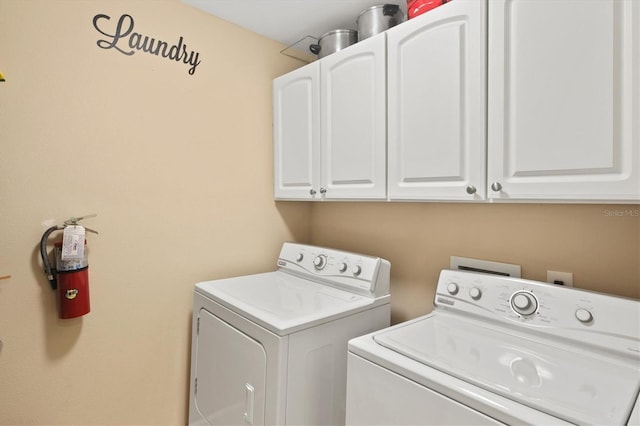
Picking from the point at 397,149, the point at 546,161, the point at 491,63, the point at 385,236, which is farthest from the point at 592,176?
the point at 385,236

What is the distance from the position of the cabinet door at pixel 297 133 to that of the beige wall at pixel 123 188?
0.10 meters

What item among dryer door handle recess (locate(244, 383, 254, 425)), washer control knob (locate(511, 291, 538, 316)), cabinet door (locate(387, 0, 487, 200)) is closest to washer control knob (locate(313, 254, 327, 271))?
cabinet door (locate(387, 0, 487, 200))

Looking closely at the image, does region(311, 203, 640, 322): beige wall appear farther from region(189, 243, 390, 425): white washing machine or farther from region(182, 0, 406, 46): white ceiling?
region(182, 0, 406, 46): white ceiling

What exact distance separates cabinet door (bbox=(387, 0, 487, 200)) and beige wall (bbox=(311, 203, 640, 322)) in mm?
357

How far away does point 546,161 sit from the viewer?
1045 mm

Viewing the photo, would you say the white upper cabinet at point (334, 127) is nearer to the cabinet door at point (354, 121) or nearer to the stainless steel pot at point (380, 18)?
the cabinet door at point (354, 121)

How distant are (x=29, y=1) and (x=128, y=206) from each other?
90cm

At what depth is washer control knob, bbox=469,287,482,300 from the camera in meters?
1.33

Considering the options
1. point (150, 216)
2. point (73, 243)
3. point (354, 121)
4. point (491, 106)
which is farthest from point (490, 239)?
point (73, 243)

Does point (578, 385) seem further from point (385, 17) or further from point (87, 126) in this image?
point (87, 126)

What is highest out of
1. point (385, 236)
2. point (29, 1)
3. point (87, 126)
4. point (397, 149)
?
point (29, 1)

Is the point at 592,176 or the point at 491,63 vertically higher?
the point at 491,63

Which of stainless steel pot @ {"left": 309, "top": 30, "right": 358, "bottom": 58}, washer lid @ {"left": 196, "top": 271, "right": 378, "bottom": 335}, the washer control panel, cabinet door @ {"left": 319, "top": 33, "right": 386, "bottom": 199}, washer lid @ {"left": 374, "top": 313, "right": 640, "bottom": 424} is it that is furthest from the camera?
stainless steel pot @ {"left": 309, "top": 30, "right": 358, "bottom": 58}

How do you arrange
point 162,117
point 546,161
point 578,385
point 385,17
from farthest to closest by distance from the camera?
point 162,117 → point 385,17 → point 546,161 → point 578,385
